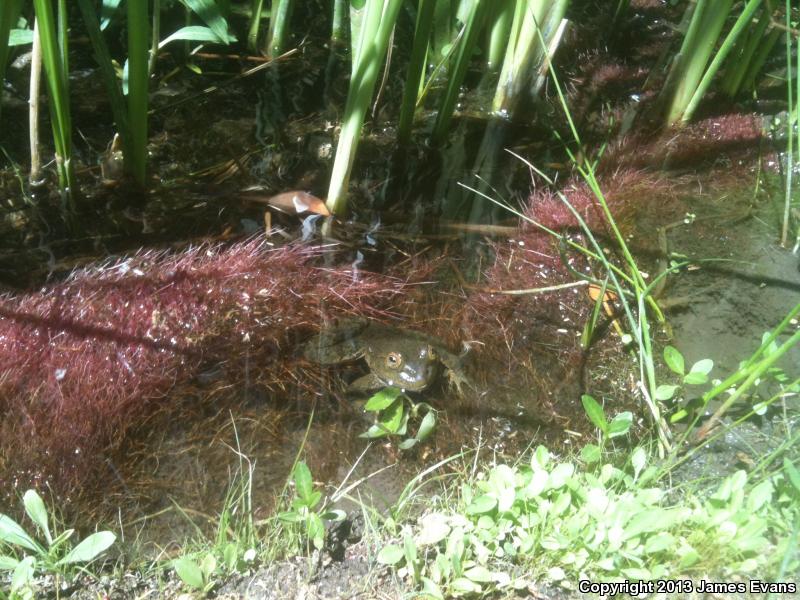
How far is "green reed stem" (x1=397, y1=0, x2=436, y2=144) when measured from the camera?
8.62 feet

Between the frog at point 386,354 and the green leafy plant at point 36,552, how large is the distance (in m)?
0.95

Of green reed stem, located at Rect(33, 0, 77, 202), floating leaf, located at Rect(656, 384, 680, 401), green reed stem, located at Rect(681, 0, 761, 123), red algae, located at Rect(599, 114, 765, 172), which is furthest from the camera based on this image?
red algae, located at Rect(599, 114, 765, 172)

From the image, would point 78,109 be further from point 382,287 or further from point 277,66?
point 382,287

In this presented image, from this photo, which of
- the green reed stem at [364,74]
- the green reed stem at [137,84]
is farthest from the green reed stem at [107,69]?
the green reed stem at [364,74]

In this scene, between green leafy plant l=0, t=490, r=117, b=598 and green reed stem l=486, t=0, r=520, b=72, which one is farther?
green reed stem l=486, t=0, r=520, b=72

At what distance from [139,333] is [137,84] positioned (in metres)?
0.94

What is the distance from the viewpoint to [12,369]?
1932 mm

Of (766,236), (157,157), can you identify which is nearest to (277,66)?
(157,157)

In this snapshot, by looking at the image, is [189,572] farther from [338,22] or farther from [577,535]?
[338,22]

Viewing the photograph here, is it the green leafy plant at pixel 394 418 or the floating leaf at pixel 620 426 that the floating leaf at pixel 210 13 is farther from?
the floating leaf at pixel 620 426

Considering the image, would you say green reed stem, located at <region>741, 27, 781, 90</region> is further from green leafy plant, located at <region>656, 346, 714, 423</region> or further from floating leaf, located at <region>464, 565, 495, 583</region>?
floating leaf, located at <region>464, 565, 495, 583</region>

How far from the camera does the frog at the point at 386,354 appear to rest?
2217 millimetres

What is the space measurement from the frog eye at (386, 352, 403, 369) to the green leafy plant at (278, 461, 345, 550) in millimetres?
673

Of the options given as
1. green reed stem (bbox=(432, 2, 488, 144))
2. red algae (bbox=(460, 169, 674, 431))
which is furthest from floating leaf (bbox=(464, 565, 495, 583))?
green reed stem (bbox=(432, 2, 488, 144))
